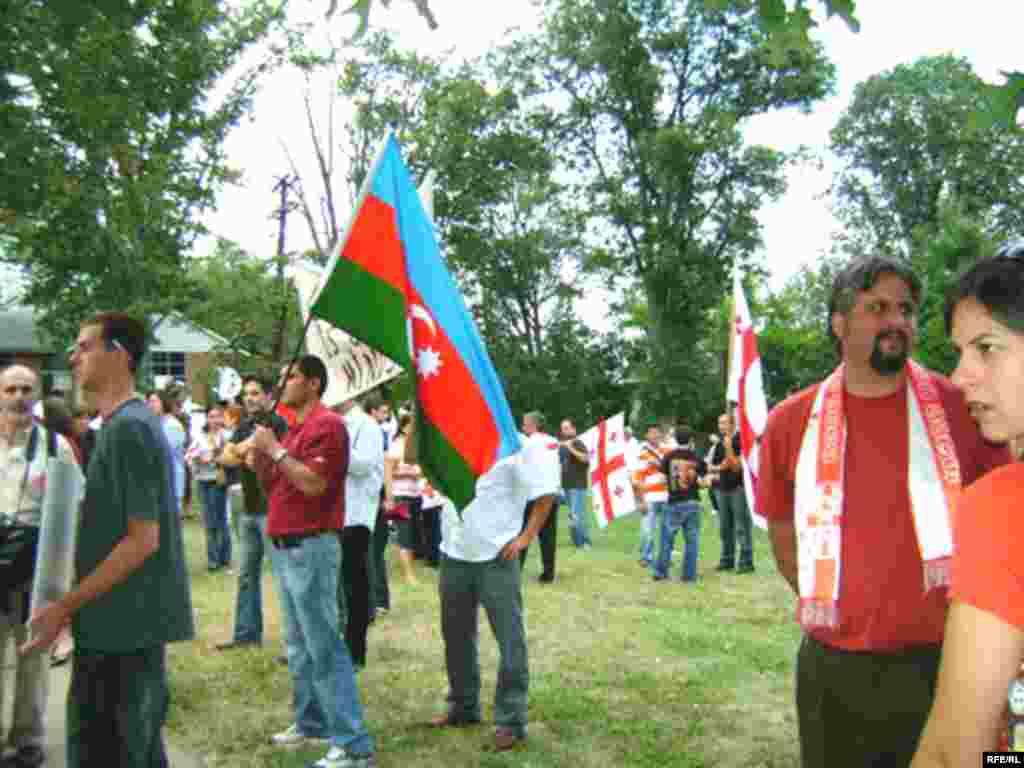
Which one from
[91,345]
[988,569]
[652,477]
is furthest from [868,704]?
[652,477]

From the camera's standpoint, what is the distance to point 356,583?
24.6 ft

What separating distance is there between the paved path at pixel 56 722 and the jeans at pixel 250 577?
1.38m

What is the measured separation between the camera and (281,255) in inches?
1375

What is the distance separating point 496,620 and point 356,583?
1.99 meters

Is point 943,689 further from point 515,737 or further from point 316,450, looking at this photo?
point 515,737

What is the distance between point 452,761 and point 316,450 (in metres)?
1.83

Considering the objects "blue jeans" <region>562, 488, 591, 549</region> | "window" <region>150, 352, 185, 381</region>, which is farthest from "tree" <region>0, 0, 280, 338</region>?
"window" <region>150, 352, 185, 381</region>

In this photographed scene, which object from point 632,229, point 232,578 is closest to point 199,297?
point 632,229

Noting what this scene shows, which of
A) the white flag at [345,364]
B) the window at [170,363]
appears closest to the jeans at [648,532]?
the white flag at [345,364]

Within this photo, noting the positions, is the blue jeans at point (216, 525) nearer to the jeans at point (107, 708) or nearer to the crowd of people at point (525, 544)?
the crowd of people at point (525, 544)

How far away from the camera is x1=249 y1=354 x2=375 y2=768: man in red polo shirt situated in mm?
5215

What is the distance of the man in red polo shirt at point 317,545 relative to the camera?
5215 mm

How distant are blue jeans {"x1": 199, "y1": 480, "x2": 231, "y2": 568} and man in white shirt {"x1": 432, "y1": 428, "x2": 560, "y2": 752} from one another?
747 cm

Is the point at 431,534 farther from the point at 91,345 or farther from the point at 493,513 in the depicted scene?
the point at 91,345
